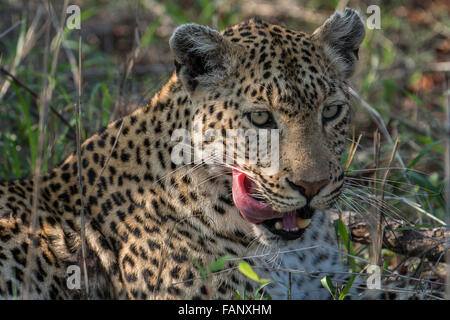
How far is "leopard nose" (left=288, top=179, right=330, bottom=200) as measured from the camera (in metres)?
4.26

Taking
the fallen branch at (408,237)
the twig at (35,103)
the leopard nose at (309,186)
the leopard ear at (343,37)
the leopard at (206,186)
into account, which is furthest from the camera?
the twig at (35,103)

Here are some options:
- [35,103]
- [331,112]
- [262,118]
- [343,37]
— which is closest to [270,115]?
[262,118]

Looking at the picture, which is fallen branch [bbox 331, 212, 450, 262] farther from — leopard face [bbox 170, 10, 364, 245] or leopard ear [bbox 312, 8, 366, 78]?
leopard ear [bbox 312, 8, 366, 78]

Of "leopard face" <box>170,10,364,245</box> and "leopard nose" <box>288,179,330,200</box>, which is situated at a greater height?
"leopard face" <box>170,10,364,245</box>

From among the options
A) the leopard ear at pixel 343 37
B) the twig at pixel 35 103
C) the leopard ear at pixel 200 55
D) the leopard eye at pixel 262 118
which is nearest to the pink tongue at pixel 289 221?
the leopard eye at pixel 262 118

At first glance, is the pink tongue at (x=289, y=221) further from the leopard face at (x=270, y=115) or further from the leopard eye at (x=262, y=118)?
the leopard eye at (x=262, y=118)

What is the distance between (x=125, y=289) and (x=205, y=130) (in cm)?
131

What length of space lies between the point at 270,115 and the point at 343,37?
100 centimetres

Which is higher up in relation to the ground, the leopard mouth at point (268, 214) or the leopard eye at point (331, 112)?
the leopard eye at point (331, 112)

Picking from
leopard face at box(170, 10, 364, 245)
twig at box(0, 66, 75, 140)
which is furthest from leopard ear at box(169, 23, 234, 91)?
twig at box(0, 66, 75, 140)

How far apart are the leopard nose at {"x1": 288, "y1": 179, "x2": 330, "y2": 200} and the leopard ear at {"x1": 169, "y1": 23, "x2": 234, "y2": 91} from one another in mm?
939

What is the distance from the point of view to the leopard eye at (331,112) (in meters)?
4.71
